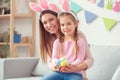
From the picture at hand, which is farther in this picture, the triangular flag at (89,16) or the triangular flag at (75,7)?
the triangular flag at (75,7)

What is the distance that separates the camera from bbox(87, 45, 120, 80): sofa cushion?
2607 mm

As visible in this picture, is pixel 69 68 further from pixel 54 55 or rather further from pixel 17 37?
pixel 17 37

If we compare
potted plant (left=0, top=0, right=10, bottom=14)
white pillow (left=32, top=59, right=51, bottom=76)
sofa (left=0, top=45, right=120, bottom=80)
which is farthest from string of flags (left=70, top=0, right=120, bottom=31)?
potted plant (left=0, top=0, right=10, bottom=14)

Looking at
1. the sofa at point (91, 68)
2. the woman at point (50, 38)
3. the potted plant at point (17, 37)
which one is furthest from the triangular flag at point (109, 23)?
the woman at point (50, 38)

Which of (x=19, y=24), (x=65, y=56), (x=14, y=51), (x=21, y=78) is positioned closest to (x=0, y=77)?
(x=21, y=78)

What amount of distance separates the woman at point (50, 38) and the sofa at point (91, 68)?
534 millimetres

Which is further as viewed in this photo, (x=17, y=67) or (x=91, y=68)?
(x=17, y=67)

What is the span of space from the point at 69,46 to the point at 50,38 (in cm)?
15

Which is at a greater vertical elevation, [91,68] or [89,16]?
[89,16]

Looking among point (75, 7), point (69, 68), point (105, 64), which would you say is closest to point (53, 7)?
point (69, 68)

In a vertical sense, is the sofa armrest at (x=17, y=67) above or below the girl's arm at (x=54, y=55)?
below

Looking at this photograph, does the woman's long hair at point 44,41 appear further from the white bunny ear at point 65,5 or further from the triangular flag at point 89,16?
→ the triangular flag at point 89,16

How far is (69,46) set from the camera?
167 centimetres

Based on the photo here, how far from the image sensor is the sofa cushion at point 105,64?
2607 millimetres
